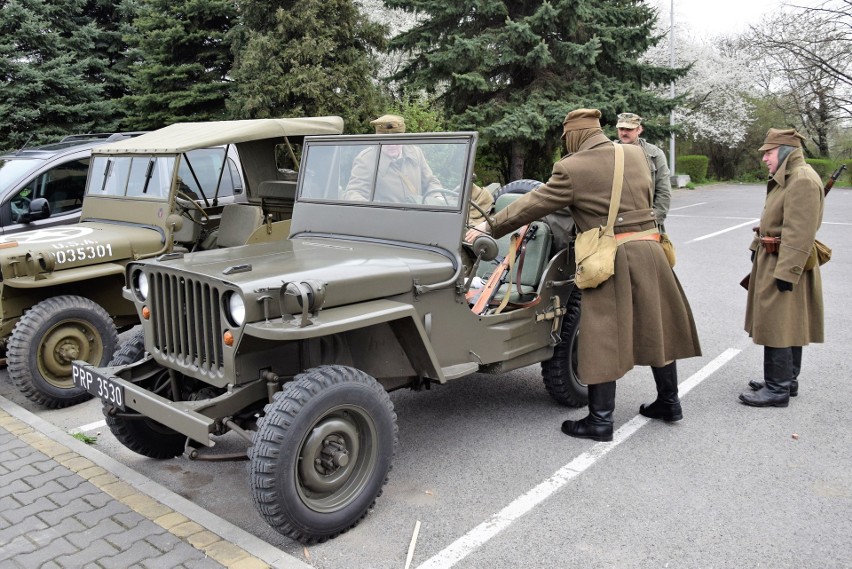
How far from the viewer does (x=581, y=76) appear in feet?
56.2

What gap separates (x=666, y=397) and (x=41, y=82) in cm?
1396

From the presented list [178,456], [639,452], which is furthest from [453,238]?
[178,456]

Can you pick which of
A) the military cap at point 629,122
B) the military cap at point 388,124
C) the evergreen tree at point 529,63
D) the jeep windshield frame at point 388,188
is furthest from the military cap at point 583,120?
the evergreen tree at point 529,63

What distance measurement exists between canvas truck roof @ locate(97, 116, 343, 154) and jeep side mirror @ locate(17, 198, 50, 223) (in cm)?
67

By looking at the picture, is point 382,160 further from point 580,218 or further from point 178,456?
point 178,456

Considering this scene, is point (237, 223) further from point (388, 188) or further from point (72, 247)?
point (388, 188)

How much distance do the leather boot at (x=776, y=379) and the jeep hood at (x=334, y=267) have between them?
2.51 metres

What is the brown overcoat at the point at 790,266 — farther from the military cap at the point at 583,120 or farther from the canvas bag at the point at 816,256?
the military cap at the point at 583,120

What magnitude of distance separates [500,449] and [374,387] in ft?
4.25

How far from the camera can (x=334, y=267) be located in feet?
12.3

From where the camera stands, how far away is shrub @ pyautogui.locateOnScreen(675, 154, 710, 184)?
3175 centimetres

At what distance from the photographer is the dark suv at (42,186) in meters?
6.63

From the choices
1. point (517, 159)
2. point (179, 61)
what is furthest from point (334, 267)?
point (179, 61)

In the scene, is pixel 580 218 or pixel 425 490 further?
pixel 580 218
